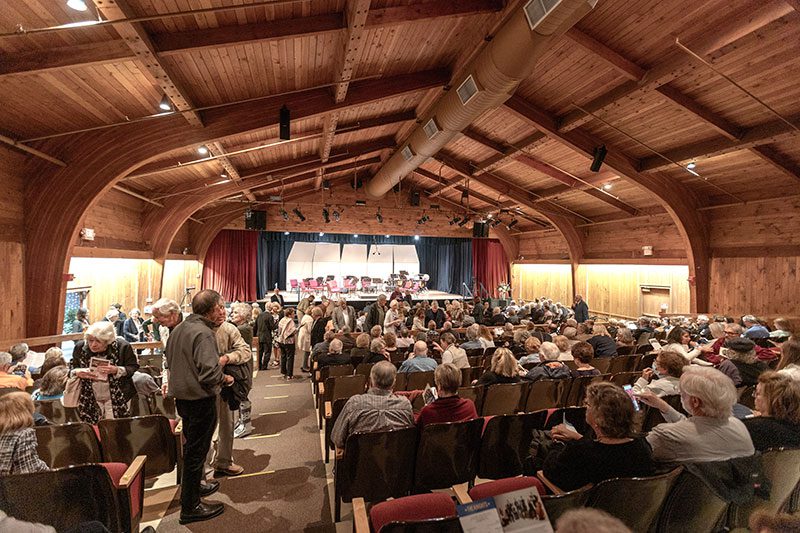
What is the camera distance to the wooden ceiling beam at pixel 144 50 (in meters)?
2.73

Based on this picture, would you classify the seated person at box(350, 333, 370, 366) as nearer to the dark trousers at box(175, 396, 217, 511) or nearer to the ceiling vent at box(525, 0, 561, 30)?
the dark trousers at box(175, 396, 217, 511)

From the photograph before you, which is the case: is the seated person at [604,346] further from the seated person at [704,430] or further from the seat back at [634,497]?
the seat back at [634,497]

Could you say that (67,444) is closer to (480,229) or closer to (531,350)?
(531,350)

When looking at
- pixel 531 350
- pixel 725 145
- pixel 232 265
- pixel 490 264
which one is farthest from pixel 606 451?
pixel 490 264

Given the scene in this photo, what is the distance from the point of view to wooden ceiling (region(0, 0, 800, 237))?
10.6ft

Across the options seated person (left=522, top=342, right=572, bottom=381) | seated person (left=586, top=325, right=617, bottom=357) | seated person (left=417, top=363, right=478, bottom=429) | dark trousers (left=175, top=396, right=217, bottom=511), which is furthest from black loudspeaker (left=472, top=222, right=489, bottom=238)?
dark trousers (left=175, top=396, right=217, bottom=511)

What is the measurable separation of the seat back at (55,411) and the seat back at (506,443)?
3197 millimetres

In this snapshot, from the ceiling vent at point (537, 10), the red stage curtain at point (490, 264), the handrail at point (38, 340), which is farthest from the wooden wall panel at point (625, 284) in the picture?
the handrail at point (38, 340)

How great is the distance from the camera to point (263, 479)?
3.20m

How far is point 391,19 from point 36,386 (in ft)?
16.7

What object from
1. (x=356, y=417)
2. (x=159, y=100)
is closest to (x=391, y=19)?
(x=159, y=100)

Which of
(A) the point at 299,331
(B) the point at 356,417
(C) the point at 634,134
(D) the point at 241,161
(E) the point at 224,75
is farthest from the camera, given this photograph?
(D) the point at 241,161

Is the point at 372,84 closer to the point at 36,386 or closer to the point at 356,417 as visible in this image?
the point at 356,417

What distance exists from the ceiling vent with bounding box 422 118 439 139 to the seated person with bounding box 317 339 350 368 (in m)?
3.96
